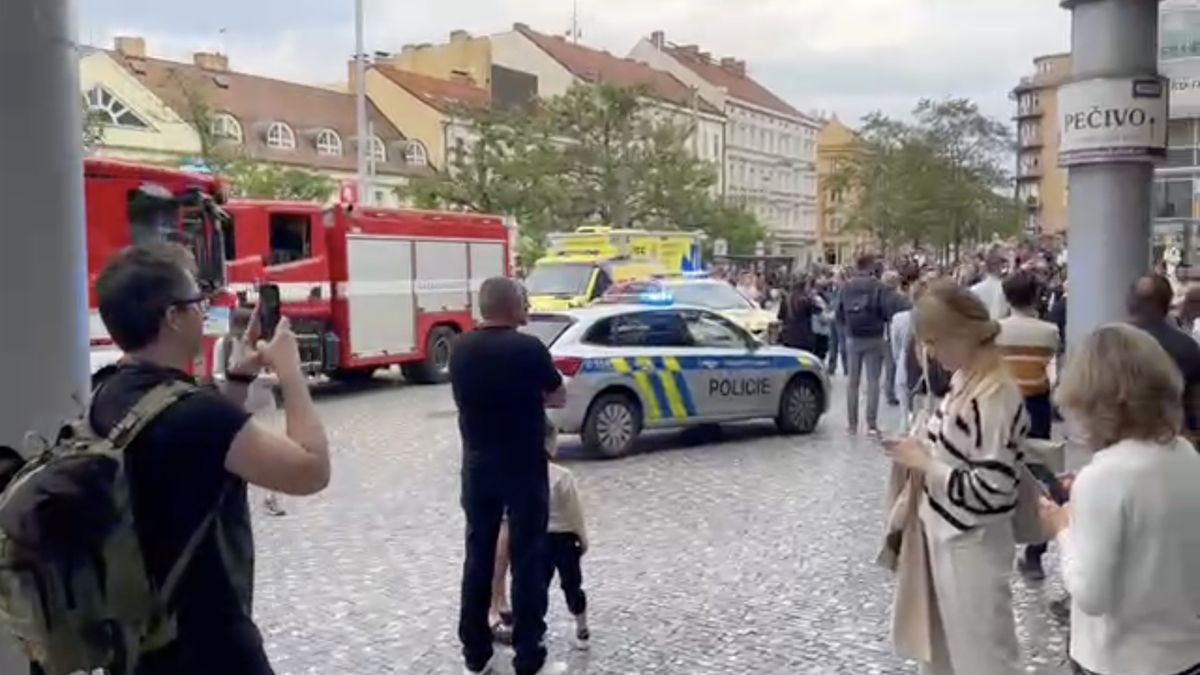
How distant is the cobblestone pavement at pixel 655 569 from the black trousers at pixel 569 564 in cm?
26

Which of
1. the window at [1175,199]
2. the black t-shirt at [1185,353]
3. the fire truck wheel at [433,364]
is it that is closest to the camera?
the black t-shirt at [1185,353]

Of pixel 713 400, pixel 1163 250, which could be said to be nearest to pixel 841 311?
pixel 713 400

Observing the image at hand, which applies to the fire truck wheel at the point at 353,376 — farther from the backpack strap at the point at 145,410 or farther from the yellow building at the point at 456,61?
the yellow building at the point at 456,61

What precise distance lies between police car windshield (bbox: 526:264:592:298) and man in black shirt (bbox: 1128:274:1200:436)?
19.4 m

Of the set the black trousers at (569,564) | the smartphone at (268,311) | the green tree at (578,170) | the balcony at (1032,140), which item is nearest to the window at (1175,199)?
the black trousers at (569,564)

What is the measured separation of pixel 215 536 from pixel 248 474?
0.18 metres

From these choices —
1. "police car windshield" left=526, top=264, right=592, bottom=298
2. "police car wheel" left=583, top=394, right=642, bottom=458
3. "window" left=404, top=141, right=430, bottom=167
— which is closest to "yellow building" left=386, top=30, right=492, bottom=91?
"window" left=404, top=141, right=430, bottom=167

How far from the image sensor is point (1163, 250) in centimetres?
3456

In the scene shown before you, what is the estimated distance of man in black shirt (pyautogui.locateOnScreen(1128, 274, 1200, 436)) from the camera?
611 centimetres

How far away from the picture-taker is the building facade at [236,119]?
160ft

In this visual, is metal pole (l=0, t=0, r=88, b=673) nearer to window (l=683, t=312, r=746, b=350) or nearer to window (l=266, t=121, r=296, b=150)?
window (l=683, t=312, r=746, b=350)

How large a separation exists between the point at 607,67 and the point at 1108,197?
83.7m

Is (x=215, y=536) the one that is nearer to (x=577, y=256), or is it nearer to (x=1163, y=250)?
(x=577, y=256)

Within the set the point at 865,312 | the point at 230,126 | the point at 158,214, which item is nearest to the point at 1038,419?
the point at 865,312
